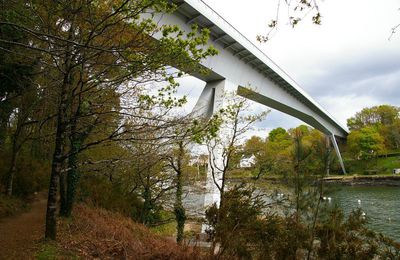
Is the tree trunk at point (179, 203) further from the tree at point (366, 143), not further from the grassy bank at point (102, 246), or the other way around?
the tree at point (366, 143)

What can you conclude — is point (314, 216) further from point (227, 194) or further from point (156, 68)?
point (156, 68)

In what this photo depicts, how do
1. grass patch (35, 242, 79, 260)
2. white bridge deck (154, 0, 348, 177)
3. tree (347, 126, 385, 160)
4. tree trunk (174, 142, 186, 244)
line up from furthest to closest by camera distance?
1. tree (347, 126, 385, 160)
2. white bridge deck (154, 0, 348, 177)
3. tree trunk (174, 142, 186, 244)
4. grass patch (35, 242, 79, 260)

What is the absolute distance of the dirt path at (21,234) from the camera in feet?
19.6

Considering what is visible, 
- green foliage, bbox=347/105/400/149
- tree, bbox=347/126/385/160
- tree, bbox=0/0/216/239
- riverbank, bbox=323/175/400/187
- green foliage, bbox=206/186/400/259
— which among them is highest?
green foliage, bbox=347/105/400/149

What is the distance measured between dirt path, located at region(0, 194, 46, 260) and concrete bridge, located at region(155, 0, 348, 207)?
230 inches

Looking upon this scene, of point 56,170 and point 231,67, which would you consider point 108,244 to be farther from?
point 231,67

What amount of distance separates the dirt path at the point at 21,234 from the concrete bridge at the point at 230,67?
5852 mm

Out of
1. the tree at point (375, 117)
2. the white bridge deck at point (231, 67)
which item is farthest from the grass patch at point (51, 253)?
the tree at point (375, 117)

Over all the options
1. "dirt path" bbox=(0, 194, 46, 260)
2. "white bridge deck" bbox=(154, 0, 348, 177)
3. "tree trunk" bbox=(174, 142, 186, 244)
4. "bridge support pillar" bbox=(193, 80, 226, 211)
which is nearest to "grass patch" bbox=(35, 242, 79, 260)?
"dirt path" bbox=(0, 194, 46, 260)

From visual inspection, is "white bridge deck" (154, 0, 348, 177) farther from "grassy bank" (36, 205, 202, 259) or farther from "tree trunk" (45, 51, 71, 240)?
"grassy bank" (36, 205, 202, 259)

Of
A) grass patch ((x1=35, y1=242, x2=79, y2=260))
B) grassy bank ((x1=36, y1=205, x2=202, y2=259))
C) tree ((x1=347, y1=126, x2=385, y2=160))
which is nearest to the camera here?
grass patch ((x1=35, y1=242, x2=79, y2=260))

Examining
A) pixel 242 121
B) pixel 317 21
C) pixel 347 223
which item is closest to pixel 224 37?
pixel 242 121

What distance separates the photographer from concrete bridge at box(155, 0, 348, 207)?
13.6 meters

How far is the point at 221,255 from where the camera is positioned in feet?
20.6
